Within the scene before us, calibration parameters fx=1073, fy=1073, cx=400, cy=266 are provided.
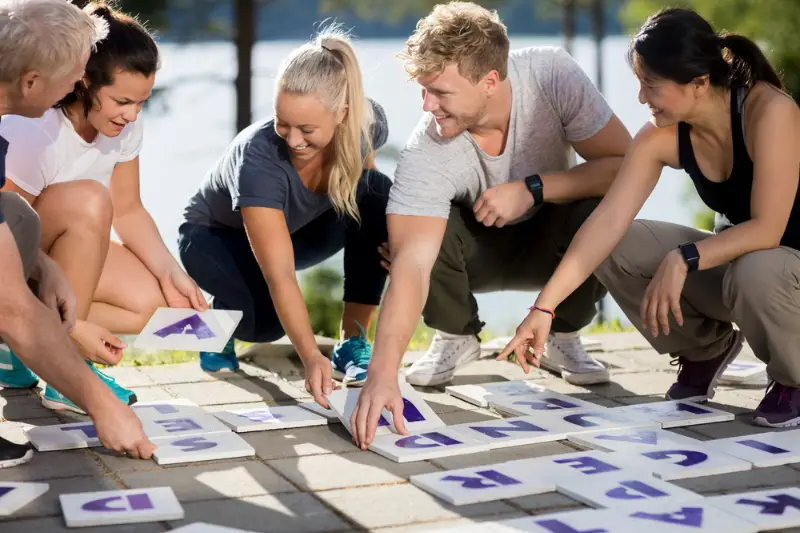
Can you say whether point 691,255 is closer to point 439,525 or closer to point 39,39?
point 439,525

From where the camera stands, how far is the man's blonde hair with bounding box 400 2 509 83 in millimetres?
3523

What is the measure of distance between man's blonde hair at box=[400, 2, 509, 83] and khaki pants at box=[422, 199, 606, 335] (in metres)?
0.63

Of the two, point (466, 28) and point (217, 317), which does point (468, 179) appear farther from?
point (217, 317)

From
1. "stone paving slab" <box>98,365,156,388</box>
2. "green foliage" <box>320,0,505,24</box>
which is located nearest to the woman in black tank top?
"stone paving slab" <box>98,365,156,388</box>

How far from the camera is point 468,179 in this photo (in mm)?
3859

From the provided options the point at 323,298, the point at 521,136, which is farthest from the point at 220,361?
the point at 323,298

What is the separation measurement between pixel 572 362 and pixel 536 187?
28.4 inches

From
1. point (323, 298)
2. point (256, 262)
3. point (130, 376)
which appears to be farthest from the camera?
point (323, 298)

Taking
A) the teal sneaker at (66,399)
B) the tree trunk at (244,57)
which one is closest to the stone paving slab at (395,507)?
the teal sneaker at (66,399)

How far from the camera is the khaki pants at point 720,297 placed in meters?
3.29

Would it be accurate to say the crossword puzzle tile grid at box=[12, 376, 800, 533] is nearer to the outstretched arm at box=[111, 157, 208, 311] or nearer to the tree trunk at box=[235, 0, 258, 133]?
the outstretched arm at box=[111, 157, 208, 311]

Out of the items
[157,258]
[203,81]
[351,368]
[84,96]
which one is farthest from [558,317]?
[203,81]

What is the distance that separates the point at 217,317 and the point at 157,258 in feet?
1.05

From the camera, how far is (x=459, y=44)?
3535 millimetres
